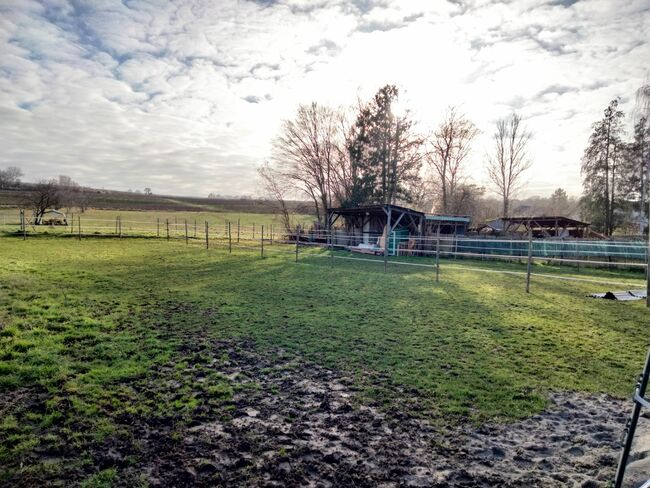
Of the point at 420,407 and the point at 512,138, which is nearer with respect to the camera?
the point at 420,407

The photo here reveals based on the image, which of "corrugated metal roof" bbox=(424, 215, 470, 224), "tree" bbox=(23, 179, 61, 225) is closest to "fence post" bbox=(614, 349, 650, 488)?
"corrugated metal roof" bbox=(424, 215, 470, 224)

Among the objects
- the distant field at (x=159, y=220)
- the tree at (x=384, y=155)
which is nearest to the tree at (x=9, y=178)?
the distant field at (x=159, y=220)

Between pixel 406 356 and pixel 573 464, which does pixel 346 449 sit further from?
pixel 406 356

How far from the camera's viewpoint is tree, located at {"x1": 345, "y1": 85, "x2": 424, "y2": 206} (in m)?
28.5

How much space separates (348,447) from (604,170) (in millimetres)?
31335

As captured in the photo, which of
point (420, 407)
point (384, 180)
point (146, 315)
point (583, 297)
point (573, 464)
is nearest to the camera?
point (573, 464)

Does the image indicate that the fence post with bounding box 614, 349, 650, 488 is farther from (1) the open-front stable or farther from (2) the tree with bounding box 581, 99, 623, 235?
(2) the tree with bounding box 581, 99, 623, 235

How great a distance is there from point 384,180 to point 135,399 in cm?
2713

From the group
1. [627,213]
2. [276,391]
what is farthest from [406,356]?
[627,213]

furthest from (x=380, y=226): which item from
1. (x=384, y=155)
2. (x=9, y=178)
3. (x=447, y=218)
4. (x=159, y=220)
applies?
(x=9, y=178)

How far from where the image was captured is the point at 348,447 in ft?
8.53

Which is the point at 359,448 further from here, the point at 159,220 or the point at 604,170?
the point at 159,220

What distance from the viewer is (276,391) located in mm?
3494

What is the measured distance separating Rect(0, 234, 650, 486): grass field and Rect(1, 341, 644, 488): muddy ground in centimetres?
10
